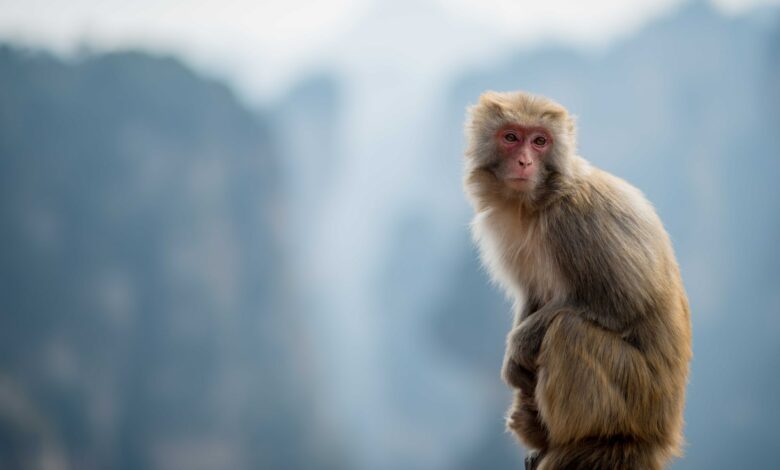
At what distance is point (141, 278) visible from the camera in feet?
40.9

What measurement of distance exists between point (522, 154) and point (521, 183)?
96 millimetres

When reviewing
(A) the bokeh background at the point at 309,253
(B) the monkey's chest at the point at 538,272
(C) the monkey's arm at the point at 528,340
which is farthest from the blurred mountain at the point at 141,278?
(C) the monkey's arm at the point at 528,340

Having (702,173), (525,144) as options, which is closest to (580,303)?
(525,144)

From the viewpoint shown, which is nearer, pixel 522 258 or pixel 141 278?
pixel 522 258

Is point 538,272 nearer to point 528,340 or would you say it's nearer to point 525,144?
point 528,340

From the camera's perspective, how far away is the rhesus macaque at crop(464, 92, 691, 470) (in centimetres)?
257

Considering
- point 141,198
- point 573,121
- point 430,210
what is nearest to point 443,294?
point 430,210

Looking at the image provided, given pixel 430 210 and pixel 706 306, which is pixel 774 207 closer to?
pixel 706 306

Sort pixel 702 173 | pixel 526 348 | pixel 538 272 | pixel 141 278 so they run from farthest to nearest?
pixel 702 173 < pixel 141 278 < pixel 538 272 < pixel 526 348

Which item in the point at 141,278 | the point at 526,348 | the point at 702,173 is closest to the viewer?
the point at 526,348

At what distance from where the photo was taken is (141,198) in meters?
12.8

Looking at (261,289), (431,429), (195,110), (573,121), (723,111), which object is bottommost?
(573,121)

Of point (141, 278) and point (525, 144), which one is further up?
point (141, 278)

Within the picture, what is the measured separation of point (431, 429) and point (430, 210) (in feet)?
12.0
